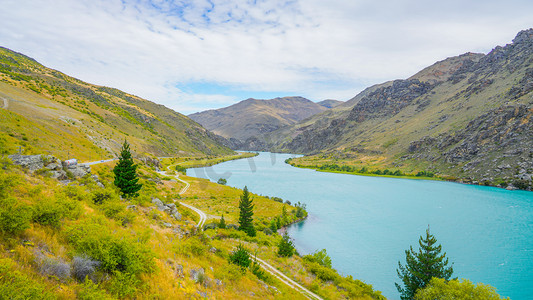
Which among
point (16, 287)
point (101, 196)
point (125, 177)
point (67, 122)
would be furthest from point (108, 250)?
point (67, 122)

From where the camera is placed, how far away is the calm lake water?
31.4 metres

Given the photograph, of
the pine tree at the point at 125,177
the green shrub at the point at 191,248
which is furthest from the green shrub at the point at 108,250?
the pine tree at the point at 125,177

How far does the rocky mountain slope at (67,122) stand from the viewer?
32.4 meters

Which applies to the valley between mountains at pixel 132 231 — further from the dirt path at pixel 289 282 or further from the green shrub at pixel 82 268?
the dirt path at pixel 289 282

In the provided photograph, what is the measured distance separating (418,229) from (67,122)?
81.4 m

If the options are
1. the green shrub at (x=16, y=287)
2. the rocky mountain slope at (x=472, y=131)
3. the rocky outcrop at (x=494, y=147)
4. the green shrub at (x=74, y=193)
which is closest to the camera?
the green shrub at (x=16, y=287)

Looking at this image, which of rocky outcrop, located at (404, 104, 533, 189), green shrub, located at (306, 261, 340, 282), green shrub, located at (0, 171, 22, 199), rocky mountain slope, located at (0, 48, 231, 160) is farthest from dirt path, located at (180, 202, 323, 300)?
rocky outcrop, located at (404, 104, 533, 189)

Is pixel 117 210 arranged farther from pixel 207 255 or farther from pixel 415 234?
pixel 415 234

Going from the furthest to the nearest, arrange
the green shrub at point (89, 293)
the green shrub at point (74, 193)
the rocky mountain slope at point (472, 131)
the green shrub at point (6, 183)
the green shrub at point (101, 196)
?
1. the rocky mountain slope at point (472, 131)
2. the green shrub at point (101, 196)
3. the green shrub at point (74, 193)
4. the green shrub at point (6, 183)
5. the green shrub at point (89, 293)

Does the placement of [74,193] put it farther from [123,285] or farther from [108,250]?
[123,285]

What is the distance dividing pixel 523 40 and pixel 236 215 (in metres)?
233

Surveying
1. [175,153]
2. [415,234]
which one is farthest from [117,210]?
[175,153]

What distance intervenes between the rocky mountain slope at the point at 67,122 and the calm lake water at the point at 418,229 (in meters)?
40.5

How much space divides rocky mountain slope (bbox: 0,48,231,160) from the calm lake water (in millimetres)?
40478
